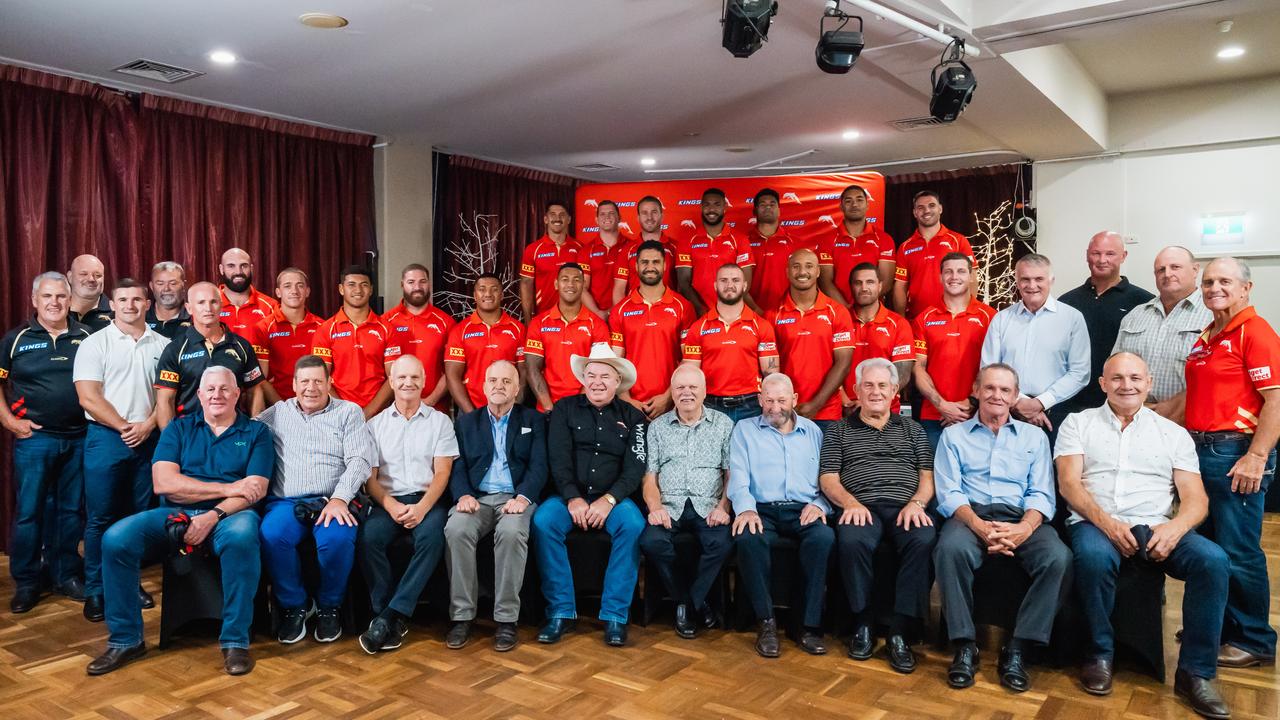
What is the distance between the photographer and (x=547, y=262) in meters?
5.87

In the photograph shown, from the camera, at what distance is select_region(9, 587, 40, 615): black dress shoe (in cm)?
411

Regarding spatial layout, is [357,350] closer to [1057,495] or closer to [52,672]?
[52,672]

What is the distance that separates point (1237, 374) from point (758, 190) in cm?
431

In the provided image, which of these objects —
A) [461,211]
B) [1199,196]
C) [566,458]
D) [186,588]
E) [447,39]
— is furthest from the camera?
[461,211]

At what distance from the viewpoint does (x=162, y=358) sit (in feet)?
13.6

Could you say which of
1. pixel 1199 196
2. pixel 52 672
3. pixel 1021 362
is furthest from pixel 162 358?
pixel 1199 196

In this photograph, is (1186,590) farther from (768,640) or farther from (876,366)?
(768,640)

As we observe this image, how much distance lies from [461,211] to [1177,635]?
6.12 m

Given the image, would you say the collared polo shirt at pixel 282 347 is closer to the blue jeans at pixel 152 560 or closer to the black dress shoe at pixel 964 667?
the blue jeans at pixel 152 560

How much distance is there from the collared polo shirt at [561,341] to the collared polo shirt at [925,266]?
1810 mm

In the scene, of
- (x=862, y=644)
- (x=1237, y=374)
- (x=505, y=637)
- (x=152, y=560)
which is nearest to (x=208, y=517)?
(x=152, y=560)

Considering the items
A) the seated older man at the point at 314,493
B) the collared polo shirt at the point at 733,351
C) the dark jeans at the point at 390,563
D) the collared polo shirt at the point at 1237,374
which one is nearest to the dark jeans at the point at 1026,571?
the collared polo shirt at the point at 1237,374

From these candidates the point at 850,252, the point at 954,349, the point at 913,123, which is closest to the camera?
the point at 954,349

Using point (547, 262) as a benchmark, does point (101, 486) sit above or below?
below
